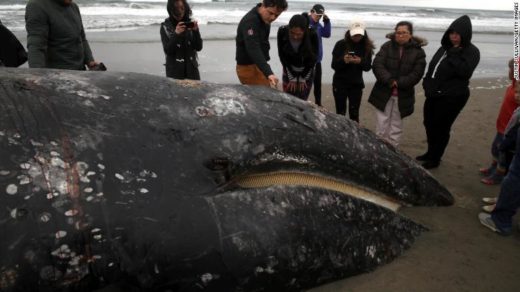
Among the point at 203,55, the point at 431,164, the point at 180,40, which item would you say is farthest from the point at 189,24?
the point at 203,55

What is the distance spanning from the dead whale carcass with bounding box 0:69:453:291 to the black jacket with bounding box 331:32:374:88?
11.5ft

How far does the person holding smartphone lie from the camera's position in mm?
6695

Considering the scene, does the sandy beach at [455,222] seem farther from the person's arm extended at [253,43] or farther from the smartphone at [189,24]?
the smartphone at [189,24]

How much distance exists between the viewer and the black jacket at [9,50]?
16.5ft

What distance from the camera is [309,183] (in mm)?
3318

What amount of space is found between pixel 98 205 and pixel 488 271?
3372mm

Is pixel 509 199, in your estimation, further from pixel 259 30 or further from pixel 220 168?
pixel 259 30

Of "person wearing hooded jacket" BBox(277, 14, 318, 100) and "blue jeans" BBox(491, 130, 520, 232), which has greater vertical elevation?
"person wearing hooded jacket" BBox(277, 14, 318, 100)

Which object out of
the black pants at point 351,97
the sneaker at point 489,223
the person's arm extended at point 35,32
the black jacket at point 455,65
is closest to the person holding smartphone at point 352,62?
the black pants at point 351,97

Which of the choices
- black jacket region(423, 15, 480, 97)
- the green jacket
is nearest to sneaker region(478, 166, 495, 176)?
black jacket region(423, 15, 480, 97)

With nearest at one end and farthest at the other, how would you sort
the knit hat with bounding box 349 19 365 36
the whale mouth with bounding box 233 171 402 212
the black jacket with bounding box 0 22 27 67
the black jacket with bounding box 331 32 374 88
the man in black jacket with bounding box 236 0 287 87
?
the whale mouth with bounding box 233 171 402 212
the black jacket with bounding box 0 22 27 67
the man in black jacket with bounding box 236 0 287 87
the knit hat with bounding box 349 19 365 36
the black jacket with bounding box 331 32 374 88

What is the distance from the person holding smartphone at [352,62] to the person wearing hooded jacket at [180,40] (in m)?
2.33

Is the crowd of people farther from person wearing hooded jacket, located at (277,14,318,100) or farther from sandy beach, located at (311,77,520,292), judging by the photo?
sandy beach, located at (311,77,520,292)

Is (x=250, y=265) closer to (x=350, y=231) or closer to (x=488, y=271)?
(x=350, y=231)
